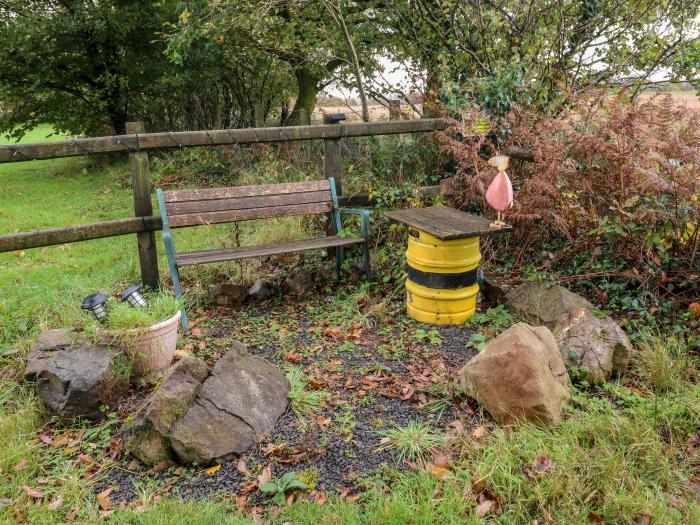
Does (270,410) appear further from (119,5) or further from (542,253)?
(119,5)

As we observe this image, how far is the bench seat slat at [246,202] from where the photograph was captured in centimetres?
465

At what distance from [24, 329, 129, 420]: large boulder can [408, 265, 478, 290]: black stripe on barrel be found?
6.87ft

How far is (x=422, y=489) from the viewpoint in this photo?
247cm

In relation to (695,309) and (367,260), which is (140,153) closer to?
(367,260)

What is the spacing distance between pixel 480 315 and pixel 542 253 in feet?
2.76

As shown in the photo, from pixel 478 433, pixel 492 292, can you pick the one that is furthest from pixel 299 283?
pixel 478 433

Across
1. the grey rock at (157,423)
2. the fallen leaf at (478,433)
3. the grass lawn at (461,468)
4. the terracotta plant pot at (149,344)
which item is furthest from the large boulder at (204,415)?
the fallen leaf at (478,433)

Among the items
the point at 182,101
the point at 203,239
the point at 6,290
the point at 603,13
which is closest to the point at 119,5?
the point at 182,101

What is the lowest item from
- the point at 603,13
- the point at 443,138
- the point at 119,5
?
the point at 443,138

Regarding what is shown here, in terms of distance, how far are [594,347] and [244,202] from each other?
2.99 m

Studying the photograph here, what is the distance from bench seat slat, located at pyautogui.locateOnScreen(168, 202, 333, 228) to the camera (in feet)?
15.1

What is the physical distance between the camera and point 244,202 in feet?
16.2

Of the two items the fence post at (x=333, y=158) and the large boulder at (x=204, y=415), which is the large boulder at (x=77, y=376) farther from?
the fence post at (x=333, y=158)

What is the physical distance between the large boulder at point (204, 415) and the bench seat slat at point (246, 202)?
6.20ft
